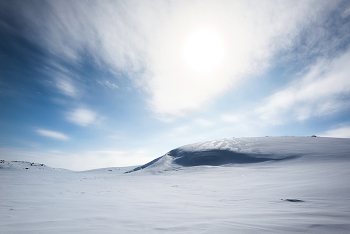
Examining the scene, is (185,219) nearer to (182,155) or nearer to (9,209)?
(9,209)

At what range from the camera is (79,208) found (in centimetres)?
275

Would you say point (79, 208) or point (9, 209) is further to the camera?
point (79, 208)

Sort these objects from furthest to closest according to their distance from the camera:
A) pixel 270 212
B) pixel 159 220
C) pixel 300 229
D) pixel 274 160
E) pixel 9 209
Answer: pixel 274 160, pixel 9 209, pixel 270 212, pixel 159 220, pixel 300 229

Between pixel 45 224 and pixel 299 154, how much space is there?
12.5 meters

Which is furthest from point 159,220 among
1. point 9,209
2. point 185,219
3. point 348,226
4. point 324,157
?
point 324,157

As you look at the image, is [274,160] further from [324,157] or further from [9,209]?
[9,209]

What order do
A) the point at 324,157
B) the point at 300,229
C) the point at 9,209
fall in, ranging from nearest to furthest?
the point at 300,229 < the point at 9,209 < the point at 324,157

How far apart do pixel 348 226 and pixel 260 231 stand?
978 millimetres

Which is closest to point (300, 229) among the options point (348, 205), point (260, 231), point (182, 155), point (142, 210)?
point (260, 231)

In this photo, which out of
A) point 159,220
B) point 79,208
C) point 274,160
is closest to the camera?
point 159,220

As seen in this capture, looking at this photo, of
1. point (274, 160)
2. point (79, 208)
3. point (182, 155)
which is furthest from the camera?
point (182, 155)

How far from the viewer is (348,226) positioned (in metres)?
1.68

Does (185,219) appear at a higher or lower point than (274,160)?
lower

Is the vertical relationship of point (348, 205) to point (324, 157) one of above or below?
below
